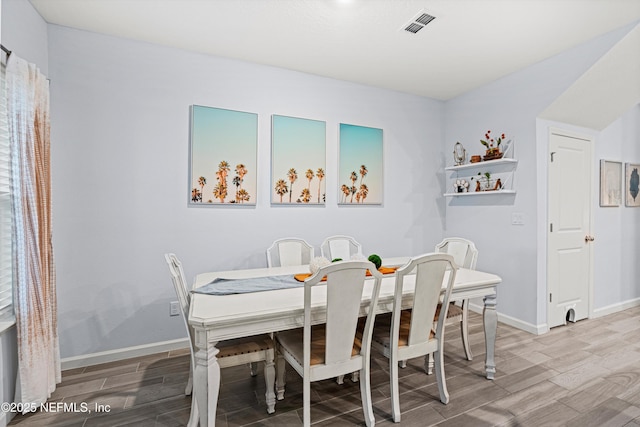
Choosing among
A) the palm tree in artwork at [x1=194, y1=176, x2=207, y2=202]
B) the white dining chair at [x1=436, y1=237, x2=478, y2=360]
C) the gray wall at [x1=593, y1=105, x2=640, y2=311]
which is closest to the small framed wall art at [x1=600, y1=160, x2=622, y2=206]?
the gray wall at [x1=593, y1=105, x2=640, y2=311]

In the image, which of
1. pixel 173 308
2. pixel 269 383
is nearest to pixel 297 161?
pixel 173 308

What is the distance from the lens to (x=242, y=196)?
10.2 feet

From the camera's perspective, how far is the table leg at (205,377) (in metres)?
1.54

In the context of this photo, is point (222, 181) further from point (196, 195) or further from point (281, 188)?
point (281, 188)

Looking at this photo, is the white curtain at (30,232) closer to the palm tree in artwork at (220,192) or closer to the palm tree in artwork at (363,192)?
the palm tree in artwork at (220,192)

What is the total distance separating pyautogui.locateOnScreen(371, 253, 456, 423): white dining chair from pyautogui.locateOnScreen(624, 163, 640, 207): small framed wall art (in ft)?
12.4

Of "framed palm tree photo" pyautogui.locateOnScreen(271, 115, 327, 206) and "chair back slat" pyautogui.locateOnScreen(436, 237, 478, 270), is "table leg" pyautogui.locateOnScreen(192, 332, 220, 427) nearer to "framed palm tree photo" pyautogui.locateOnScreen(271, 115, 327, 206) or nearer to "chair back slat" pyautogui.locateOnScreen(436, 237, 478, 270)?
"framed palm tree photo" pyautogui.locateOnScreen(271, 115, 327, 206)

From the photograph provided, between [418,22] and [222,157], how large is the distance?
2062 mm

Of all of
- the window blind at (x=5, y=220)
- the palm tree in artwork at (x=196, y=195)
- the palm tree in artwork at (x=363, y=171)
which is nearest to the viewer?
the window blind at (x=5, y=220)

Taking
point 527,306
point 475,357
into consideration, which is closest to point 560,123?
point 527,306

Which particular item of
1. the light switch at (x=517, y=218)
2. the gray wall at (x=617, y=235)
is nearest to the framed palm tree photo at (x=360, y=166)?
the light switch at (x=517, y=218)

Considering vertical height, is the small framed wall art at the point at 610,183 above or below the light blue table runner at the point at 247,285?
above

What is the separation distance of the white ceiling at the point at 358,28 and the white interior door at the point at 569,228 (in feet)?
3.65

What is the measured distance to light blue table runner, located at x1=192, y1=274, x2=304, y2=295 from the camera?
6.48 feet
